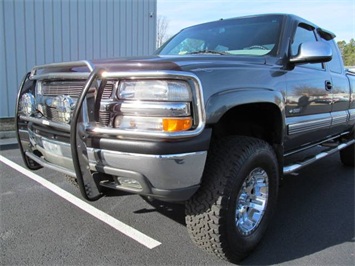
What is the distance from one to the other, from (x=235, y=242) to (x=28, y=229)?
5.84 ft

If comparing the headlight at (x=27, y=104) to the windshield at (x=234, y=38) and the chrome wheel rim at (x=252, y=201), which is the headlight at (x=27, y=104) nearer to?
the windshield at (x=234, y=38)

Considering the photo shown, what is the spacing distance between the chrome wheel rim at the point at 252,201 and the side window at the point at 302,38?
1.32m

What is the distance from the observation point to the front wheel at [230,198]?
2297 mm

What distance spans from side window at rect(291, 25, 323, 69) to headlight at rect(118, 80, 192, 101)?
5.60 feet

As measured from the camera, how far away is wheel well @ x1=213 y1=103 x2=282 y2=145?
274cm

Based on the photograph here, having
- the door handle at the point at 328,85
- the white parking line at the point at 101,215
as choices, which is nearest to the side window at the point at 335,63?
the door handle at the point at 328,85

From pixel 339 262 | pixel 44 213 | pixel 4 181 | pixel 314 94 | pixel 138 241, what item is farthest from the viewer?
pixel 4 181

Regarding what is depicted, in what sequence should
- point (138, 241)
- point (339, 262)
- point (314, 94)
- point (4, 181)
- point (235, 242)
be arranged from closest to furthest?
point (235, 242)
point (339, 262)
point (138, 241)
point (314, 94)
point (4, 181)

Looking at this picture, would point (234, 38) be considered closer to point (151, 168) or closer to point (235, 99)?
point (235, 99)

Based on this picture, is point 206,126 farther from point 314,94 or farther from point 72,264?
point 314,94

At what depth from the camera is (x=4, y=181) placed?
13.6 feet

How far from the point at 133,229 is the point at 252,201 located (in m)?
1.07

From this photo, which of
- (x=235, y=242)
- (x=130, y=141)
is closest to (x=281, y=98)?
(x=235, y=242)

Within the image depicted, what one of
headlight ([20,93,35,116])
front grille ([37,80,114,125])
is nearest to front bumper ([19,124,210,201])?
front grille ([37,80,114,125])
